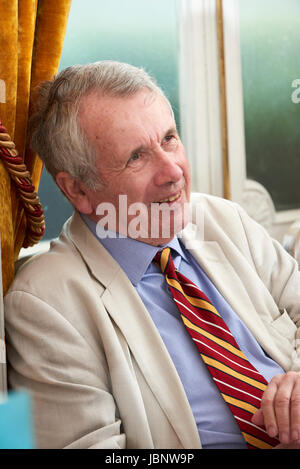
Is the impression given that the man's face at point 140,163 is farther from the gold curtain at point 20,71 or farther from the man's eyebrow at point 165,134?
the gold curtain at point 20,71

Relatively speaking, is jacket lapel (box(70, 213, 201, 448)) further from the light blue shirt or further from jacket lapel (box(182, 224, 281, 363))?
jacket lapel (box(182, 224, 281, 363))

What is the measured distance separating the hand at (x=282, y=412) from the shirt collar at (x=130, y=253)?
14.2 inches

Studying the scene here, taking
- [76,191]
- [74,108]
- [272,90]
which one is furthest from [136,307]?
[272,90]

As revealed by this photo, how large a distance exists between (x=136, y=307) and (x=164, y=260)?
5.9 inches

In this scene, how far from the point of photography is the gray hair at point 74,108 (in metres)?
1.12

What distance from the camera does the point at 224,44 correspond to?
222cm

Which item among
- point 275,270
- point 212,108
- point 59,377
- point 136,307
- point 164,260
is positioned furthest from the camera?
point 212,108

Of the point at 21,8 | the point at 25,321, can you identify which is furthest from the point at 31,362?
the point at 21,8

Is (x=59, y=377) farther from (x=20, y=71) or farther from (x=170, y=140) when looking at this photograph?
(x=20, y=71)

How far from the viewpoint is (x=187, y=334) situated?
111 centimetres

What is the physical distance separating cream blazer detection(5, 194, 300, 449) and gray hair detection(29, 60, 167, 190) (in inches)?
5.5

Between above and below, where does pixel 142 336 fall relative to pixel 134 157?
below
